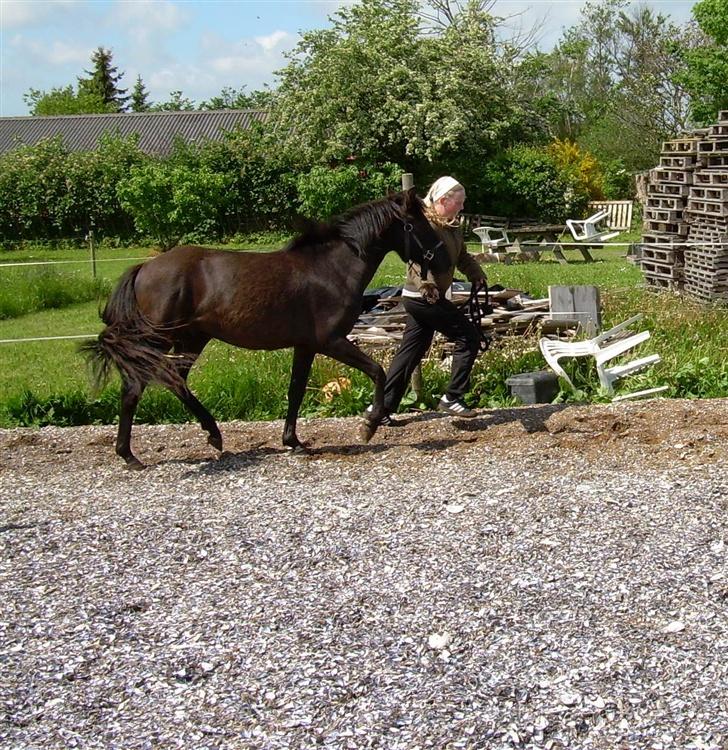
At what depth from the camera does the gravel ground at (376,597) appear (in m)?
3.43

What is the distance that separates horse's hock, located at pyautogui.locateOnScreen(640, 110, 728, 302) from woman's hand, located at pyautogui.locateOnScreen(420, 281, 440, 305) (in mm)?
7170

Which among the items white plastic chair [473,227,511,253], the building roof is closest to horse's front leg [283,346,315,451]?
white plastic chair [473,227,511,253]

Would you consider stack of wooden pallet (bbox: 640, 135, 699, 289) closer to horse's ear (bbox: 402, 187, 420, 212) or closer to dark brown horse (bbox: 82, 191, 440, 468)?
horse's ear (bbox: 402, 187, 420, 212)

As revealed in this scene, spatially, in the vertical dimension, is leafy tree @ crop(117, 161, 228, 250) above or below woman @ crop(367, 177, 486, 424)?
above

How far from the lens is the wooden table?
2339 cm

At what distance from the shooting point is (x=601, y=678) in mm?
3617

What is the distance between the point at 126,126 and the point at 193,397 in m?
50.4

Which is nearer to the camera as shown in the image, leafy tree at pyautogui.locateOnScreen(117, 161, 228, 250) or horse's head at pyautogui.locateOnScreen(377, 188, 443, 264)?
horse's head at pyautogui.locateOnScreen(377, 188, 443, 264)

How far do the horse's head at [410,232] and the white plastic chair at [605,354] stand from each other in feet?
7.31

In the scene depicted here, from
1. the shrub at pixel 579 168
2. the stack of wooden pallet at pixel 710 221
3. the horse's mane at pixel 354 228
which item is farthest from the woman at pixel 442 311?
the shrub at pixel 579 168

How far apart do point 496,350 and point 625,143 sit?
3217 centimetres

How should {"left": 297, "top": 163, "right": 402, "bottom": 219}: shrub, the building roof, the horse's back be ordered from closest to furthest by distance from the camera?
the horse's back < {"left": 297, "top": 163, "right": 402, "bottom": 219}: shrub < the building roof

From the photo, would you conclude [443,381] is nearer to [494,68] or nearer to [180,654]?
[180,654]

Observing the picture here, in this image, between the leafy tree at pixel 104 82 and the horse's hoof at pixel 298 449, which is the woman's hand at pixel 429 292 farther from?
the leafy tree at pixel 104 82
